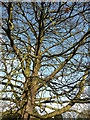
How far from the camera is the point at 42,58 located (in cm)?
202

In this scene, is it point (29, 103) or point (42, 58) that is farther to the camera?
point (42, 58)

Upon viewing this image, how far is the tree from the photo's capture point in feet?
4.86

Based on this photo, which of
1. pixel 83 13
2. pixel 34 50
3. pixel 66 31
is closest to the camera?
pixel 83 13

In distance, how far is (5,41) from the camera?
185cm

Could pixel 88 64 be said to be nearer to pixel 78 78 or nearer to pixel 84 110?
pixel 78 78

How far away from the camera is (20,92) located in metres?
1.58


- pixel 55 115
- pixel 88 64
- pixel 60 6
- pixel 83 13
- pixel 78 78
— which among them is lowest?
pixel 55 115

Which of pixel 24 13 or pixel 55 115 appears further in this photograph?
pixel 24 13

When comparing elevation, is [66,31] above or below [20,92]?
above

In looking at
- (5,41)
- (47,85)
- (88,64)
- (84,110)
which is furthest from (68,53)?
(5,41)

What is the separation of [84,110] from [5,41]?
1.51 meters

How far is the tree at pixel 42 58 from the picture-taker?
148cm

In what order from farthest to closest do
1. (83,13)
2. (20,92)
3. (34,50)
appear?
(34,50) < (83,13) < (20,92)

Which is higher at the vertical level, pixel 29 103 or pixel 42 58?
pixel 42 58
